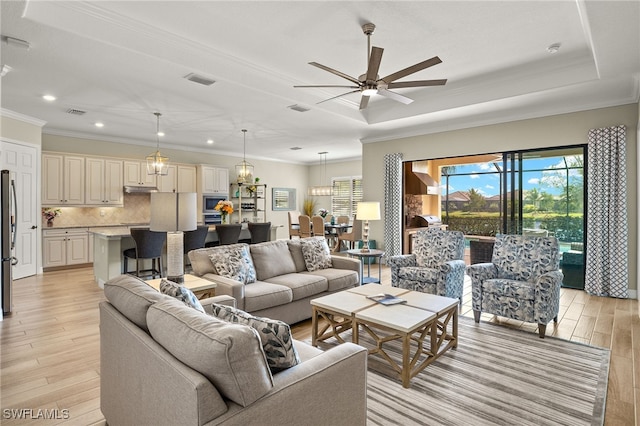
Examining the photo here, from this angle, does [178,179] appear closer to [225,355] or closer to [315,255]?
[315,255]

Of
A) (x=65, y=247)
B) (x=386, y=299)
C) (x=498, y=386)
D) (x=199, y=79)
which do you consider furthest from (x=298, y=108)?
(x=65, y=247)

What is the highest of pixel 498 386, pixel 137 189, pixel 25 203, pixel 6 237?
pixel 137 189

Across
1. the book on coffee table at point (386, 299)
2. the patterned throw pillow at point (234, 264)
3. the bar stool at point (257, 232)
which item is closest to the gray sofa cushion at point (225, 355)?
the book on coffee table at point (386, 299)

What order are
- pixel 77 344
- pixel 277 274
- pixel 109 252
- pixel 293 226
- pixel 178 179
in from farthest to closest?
pixel 293 226, pixel 178 179, pixel 109 252, pixel 277 274, pixel 77 344

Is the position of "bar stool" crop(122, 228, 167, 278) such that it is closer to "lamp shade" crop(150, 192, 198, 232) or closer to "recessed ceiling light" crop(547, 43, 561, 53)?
"lamp shade" crop(150, 192, 198, 232)

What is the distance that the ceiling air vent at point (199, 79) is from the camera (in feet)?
13.2

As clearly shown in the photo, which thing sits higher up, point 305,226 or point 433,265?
point 305,226

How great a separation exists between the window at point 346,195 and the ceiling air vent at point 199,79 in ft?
23.7

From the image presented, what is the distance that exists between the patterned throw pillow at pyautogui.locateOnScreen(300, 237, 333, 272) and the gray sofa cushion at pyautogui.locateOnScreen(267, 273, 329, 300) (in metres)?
0.33

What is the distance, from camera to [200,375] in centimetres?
123

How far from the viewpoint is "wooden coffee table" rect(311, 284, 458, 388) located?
2.54 m

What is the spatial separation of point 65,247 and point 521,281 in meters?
7.67

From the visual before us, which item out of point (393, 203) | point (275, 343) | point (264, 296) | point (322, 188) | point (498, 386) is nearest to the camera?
point (275, 343)

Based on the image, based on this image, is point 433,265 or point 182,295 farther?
point 433,265
